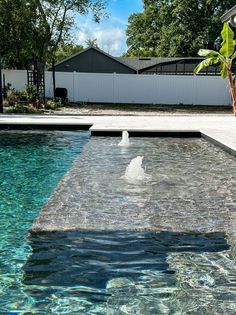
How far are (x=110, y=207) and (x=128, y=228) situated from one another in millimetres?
753

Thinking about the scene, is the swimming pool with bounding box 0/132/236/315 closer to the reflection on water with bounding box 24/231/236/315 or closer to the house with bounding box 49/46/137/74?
the reflection on water with bounding box 24/231/236/315

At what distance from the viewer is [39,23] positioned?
22938mm

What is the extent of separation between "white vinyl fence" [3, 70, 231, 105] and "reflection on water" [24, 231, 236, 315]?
72.3 feet

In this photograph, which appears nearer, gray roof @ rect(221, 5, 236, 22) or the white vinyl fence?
gray roof @ rect(221, 5, 236, 22)

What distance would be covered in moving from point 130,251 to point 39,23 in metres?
21.1

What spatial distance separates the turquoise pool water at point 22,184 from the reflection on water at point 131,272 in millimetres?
136

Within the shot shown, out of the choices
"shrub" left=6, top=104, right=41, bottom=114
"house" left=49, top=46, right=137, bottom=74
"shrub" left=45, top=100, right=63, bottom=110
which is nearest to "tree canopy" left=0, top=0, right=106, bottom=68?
"shrub" left=45, top=100, right=63, bottom=110

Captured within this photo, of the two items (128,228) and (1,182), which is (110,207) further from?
(1,182)

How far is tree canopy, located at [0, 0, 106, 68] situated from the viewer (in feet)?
74.1

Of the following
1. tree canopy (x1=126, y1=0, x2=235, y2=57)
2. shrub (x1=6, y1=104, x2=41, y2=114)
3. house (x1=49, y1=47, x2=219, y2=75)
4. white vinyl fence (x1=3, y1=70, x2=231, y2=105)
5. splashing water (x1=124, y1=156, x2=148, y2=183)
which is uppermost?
tree canopy (x1=126, y1=0, x2=235, y2=57)

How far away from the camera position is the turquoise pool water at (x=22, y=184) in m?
3.44

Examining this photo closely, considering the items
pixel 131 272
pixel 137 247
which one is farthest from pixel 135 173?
pixel 131 272

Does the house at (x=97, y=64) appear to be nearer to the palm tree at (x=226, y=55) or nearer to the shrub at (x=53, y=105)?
the shrub at (x=53, y=105)

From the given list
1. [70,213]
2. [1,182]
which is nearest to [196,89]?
[1,182]
